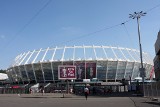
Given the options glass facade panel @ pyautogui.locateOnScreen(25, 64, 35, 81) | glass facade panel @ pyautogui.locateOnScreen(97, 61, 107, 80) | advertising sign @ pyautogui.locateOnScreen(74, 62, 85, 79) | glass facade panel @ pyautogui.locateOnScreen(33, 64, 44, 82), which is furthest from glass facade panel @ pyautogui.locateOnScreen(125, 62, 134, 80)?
glass facade panel @ pyautogui.locateOnScreen(25, 64, 35, 81)

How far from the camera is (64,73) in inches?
2108

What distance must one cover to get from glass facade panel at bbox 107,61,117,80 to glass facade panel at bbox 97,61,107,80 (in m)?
1.59

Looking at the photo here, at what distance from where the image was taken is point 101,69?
112 meters

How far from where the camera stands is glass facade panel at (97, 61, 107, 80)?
110625 millimetres

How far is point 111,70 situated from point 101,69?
4055mm

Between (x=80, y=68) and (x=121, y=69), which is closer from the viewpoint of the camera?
(x=80, y=68)

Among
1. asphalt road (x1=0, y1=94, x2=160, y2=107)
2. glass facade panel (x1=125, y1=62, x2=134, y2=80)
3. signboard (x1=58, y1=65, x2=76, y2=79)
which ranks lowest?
asphalt road (x1=0, y1=94, x2=160, y2=107)

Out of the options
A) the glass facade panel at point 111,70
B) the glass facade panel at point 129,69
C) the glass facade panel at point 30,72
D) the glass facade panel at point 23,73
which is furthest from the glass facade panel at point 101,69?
the glass facade panel at point 23,73

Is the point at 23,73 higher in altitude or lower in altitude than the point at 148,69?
lower

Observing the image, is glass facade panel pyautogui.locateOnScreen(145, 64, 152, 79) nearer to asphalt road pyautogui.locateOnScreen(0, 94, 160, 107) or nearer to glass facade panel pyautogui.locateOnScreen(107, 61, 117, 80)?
glass facade panel pyautogui.locateOnScreen(107, 61, 117, 80)

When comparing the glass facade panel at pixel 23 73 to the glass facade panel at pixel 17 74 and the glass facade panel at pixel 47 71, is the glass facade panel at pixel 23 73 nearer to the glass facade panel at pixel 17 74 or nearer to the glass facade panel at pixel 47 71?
the glass facade panel at pixel 17 74

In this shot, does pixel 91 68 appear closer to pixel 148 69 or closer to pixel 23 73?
pixel 148 69

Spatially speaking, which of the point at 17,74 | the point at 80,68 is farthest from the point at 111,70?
the point at 17,74

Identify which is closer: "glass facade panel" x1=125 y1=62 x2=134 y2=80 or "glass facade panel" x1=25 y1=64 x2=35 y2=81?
"glass facade panel" x1=125 y1=62 x2=134 y2=80
